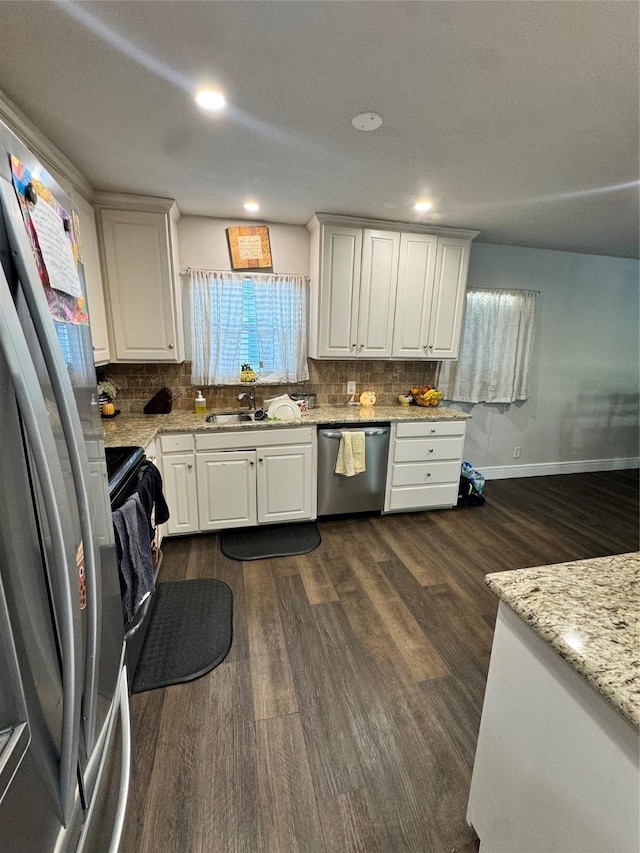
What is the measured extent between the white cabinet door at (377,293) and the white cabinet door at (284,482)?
109cm

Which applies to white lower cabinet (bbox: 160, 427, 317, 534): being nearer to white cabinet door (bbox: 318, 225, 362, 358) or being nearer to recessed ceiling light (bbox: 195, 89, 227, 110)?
white cabinet door (bbox: 318, 225, 362, 358)

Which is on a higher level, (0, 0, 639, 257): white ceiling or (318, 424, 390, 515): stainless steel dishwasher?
(0, 0, 639, 257): white ceiling

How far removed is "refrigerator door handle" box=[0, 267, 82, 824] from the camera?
0.49 meters

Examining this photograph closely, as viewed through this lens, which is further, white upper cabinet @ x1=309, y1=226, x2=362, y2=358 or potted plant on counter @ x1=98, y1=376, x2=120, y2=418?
white upper cabinet @ x1=309, y1=226, x2=362, y2=358

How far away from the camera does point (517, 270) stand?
3.71m

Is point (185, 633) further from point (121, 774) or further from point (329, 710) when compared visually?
point (121, 774)

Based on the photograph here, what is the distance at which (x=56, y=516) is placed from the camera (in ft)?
1.79

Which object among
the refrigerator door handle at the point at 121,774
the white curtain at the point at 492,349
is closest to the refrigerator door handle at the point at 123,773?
the refrigerator door handle at the point at 121,774

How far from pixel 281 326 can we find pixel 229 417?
94cm

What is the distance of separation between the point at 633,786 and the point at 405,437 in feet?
8.05

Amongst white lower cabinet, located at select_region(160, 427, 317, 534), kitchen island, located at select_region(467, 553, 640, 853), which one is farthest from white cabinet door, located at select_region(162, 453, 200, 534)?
kitchen island, located at select_region(467, 553, 640, 853)

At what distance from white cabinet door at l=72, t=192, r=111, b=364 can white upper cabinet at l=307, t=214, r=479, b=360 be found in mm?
1583

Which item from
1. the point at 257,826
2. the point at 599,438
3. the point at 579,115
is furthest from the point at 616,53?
the point at 599,438

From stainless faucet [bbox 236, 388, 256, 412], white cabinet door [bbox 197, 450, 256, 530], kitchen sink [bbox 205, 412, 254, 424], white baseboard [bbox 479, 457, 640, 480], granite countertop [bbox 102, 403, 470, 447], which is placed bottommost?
white baseboard [bbox 479, 457, 640, 480]
